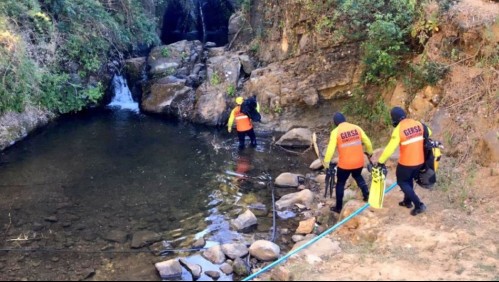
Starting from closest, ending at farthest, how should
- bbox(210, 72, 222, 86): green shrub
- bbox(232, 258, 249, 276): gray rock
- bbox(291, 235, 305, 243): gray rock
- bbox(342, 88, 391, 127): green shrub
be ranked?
bbox(232, 258, 249, 276): gray rock, bbox(291, 235, 305, 243): gray rock, bbox(342, 88, 391, 127): green shrub, bbox(210, 72, 222, 86): green shrub

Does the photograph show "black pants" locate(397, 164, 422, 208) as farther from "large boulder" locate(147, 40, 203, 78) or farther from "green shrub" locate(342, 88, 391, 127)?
"large boulder" locate(147, 40, 203, 78)

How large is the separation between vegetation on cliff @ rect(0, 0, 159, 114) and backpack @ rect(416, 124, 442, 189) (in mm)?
10113

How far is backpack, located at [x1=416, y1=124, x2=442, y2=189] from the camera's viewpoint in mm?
7094

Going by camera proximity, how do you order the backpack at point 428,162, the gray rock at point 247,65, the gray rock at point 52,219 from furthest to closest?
1. the gray rock at point 247,65
2. the gray rock at point 52,219
3. the backpack at point 428,162

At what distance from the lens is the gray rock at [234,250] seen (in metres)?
7.37

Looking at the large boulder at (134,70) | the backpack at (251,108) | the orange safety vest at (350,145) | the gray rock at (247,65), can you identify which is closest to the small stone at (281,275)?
the orange safety vest at (350,145)

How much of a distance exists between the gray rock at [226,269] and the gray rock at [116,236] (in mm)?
A: 1975

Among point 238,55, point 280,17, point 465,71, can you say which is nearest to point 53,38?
point 238,55

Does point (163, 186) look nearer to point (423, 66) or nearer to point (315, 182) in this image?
point (315, 182)

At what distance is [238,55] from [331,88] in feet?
14.4

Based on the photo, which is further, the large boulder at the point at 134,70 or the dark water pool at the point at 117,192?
the large boulder at the point at 134,70

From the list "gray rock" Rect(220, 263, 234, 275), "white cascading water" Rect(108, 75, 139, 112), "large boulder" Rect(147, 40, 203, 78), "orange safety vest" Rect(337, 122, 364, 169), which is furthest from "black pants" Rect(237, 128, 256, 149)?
"white cascading water" Rect(108, 75, 139, 112)

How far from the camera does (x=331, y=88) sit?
528 inches

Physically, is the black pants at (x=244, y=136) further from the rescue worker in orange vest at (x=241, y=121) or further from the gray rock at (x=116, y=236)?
the gray rock at (x=116, y=236)
